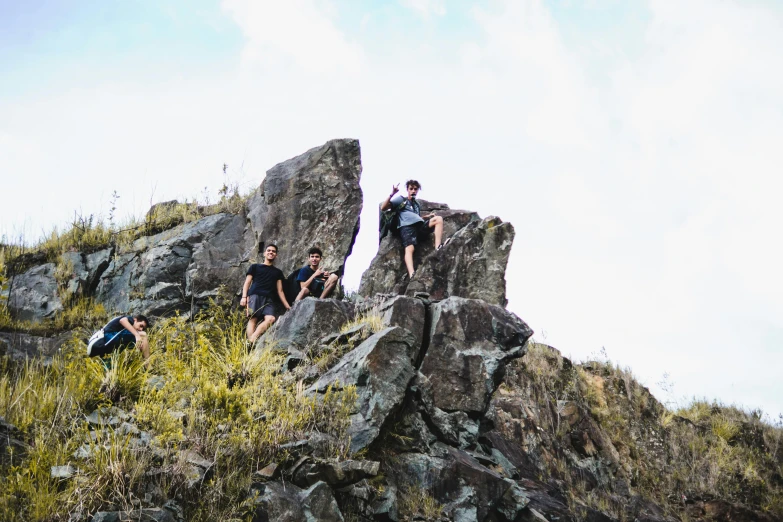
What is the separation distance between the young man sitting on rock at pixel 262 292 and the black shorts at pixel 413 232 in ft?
8.87

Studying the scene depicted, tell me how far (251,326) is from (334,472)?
15.7 feet

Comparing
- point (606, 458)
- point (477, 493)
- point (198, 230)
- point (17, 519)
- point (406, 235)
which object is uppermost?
point (406, 235)

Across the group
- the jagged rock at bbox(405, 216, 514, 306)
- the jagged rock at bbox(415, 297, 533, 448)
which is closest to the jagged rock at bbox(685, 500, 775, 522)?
the jagged rock at bbox(405, 216, 514, 306)

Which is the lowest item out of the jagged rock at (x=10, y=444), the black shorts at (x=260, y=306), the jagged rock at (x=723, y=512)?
the jagged rock at (x=10, y=444)

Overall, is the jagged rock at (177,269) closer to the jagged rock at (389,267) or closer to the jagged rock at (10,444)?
the jagged rock at (389,267)

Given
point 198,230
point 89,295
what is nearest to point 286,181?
point 198,230

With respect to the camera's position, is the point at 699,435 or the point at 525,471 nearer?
the point at 525,471

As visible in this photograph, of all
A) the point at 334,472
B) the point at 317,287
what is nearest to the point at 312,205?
the point at 317,287

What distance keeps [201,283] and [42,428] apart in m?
7.08

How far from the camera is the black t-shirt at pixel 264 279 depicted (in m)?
10.3

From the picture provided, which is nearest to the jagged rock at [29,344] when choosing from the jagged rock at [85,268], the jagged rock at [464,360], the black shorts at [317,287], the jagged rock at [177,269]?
the jagged rock at [177,269]

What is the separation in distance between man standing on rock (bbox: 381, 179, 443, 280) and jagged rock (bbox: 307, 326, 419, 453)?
16.3ft

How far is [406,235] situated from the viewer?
12047 millimetres

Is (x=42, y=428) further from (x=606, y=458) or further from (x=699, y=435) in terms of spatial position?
(x=699, y=435)
